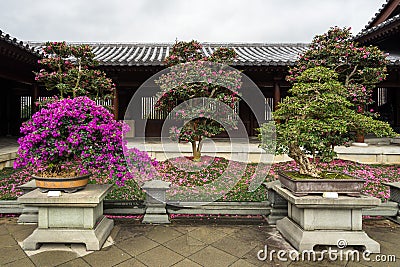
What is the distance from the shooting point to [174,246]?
9.32ft

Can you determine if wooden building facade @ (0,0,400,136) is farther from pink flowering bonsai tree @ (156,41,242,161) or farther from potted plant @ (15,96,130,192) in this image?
potted plant @ (15,96,130,192)

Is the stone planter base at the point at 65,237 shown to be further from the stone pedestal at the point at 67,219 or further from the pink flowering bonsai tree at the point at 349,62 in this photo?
the pink flowering bonsai tree at the point at 349,62

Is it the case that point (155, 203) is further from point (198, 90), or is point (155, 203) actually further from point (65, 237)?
point (198, 90)

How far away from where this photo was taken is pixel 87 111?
2.99 metres

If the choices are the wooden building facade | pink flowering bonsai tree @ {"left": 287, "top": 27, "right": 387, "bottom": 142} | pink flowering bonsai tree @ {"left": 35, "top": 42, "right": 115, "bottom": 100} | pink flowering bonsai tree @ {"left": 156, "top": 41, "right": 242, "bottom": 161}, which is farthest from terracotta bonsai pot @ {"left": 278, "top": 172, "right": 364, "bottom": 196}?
pink flowering bonsai tree @ {"left": 35, "top": 42, "right": 115, "bottom": 100}

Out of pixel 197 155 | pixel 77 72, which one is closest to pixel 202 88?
pixel 197 155

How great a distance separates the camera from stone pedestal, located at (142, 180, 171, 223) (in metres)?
3.46

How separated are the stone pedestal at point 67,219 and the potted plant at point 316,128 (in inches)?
87.2

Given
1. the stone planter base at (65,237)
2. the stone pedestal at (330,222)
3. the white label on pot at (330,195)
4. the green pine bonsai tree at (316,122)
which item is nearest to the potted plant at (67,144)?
the stone planter base at (65,237)

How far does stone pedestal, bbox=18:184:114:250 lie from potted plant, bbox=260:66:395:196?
2215 mm

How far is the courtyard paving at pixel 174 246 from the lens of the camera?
251cm

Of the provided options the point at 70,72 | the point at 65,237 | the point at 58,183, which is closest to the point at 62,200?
the point at 58,183

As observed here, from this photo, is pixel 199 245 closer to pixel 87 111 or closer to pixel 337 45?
pixel 87 111

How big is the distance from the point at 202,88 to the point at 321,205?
4265mm
